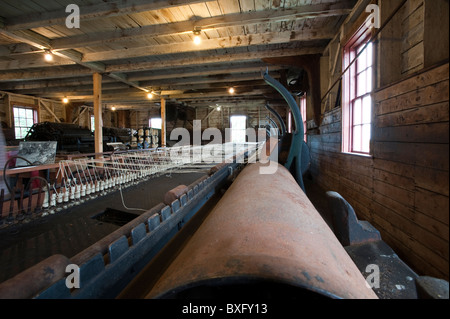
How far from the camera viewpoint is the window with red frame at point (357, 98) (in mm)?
2467

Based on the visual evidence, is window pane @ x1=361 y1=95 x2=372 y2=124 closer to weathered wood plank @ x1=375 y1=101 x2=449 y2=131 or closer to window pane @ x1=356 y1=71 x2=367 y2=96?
window pane @ x1=356 y1=71 x2=367 y2=96

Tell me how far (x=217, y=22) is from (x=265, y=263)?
3397mm

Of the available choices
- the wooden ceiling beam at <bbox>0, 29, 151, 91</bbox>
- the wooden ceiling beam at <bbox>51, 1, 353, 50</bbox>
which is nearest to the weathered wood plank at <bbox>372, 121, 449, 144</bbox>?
the wooden ceiling beam at <bbox>51, 1, 353, 50</bbox>

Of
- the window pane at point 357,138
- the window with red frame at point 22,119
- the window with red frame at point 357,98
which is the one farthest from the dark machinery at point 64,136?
the window pane at point 357,138

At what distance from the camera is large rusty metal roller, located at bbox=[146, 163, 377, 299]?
430 mm

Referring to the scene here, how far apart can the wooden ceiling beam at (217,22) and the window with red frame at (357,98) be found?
535mm

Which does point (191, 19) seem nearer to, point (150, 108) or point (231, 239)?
point (231, 239)

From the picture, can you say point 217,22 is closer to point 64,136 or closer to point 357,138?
point 357,138

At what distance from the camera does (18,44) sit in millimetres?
3893

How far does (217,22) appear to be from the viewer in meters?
2.91

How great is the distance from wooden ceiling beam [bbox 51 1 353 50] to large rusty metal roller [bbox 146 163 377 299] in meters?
3.05

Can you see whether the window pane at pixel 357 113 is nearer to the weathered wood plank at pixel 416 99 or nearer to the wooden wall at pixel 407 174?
the wooden wall at pixel 407 174
